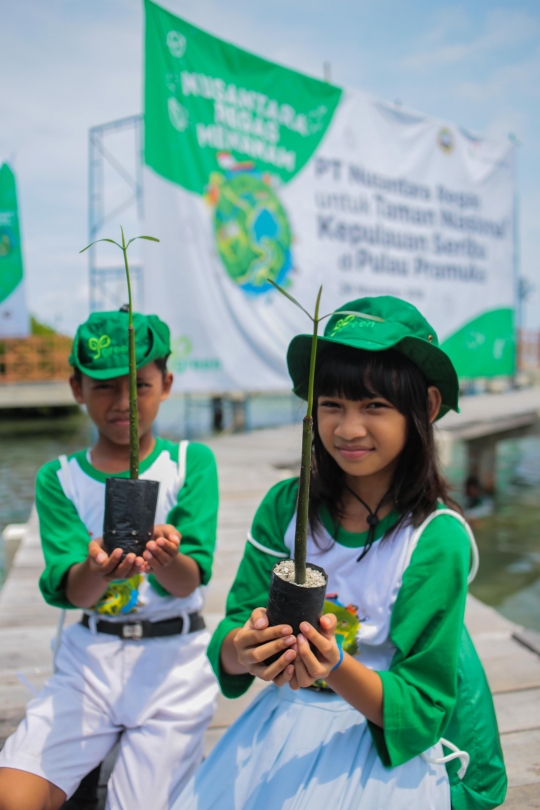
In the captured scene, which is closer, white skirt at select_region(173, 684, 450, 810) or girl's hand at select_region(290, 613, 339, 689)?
girl's hand at select_region(290, 613, 339, 689)

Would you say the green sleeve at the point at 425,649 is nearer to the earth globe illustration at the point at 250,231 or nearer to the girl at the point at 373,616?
the girl at the point at 373,616

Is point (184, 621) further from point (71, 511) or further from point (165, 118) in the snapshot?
point (165, 118)

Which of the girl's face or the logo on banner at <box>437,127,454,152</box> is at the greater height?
the logo on banner at <box>437,127,454,152</box>

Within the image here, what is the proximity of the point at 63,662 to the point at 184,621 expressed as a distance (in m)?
0.30

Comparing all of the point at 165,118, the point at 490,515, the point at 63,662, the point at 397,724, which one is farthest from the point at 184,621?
the point at 490,515

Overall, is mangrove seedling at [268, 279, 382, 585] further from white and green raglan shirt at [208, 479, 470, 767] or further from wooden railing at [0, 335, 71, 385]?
wooden railing at [0, 335, 71, 385]

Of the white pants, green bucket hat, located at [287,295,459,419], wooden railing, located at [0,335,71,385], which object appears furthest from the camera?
wooden railing, located at [0,335,71,385]

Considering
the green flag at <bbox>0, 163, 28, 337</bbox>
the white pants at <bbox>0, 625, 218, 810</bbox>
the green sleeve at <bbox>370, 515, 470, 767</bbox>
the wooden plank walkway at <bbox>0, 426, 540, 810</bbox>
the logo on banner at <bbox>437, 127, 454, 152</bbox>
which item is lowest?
the wooden plank walkway at <bbox>0, 426, 540, 810</bbox>

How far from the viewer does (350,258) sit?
671cm

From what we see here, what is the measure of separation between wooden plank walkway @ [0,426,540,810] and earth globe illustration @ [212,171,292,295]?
2709 millimetres

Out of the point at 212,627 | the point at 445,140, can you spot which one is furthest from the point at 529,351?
the point at 212,627

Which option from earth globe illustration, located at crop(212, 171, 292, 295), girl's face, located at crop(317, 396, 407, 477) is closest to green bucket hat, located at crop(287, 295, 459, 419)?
girl's face, located at crop(317, 396, 407, 477)

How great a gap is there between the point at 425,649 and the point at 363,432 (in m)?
0.40

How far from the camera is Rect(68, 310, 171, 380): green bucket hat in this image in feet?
4.63
